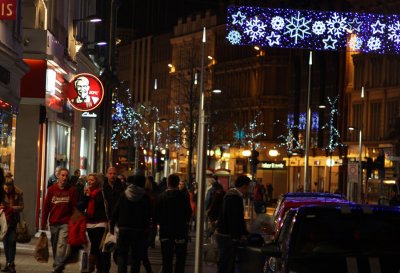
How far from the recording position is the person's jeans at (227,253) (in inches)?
776

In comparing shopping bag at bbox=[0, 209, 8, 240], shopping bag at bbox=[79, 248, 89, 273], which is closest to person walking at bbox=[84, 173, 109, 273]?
shopping bag at bbox=[79, 248, 89, 273]

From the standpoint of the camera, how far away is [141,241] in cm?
1995

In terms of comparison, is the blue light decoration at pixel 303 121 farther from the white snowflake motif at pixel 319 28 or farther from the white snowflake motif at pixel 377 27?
the white snowflake motif at pixel 319 28

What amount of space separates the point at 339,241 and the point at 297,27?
29.2 m

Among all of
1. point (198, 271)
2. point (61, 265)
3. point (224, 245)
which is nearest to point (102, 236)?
point (61, 265)

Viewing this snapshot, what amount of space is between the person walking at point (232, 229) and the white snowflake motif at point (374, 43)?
23.7 meters

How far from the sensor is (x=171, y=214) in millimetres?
20078

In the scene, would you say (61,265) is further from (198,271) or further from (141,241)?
(198,271)

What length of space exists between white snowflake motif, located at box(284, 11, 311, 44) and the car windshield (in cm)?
2850

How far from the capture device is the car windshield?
42.3 ft

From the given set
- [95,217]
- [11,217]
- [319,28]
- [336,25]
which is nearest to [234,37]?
[319,28]

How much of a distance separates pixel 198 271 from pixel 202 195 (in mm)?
954

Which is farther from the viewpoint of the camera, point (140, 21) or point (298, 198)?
point (140, 21)

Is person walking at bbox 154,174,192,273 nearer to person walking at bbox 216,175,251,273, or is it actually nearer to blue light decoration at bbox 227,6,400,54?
person walking at bbox 216,175,251,273
